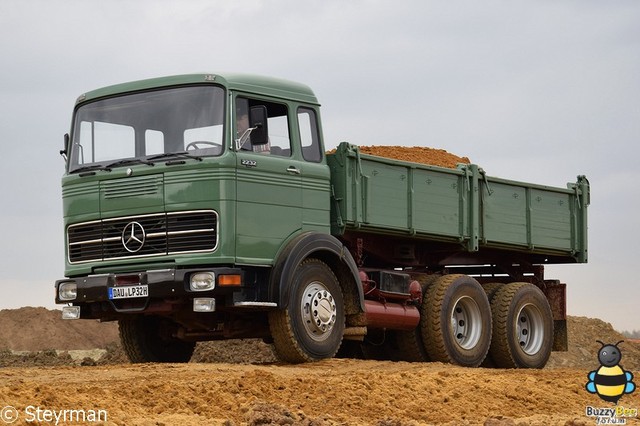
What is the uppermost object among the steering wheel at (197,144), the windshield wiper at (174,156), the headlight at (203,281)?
the steering wheel at (197,144)

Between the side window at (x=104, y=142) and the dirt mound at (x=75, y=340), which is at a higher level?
the side window at (x=104, y=142)

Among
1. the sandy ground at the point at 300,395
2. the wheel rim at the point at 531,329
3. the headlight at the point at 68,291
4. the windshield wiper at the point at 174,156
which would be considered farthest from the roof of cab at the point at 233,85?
the wheel rim at the point at 531,329

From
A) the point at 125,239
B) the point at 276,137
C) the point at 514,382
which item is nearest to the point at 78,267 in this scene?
the point at 125,239

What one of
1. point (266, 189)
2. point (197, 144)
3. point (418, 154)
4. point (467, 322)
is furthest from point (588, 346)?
point (197, 144)

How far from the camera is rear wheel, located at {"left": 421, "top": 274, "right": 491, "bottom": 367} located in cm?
1677

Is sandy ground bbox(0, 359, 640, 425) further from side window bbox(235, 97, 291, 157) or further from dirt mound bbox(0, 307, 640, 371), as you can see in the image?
dirt mound bbox(0, 307, 640, 371)

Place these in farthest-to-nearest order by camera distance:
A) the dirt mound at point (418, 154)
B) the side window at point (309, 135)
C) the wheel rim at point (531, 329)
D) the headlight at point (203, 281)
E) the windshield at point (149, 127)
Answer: the dirt mound at point (418, 154) < the wheel rim at point (531, 329) < the side window at point (309, 135) < the windshield at point (149, 127) < the headlight at point (203, 281)

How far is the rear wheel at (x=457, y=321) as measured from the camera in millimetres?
16766

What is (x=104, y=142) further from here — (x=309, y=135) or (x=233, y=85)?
(x=309, y=135)

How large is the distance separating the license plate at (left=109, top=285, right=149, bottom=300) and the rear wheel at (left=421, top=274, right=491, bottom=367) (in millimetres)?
4747

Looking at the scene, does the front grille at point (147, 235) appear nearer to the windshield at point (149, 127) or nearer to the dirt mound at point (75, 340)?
the windshield at point (149, 127)

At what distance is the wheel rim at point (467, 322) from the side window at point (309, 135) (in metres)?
3.81

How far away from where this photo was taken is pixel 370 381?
12219 millimetres

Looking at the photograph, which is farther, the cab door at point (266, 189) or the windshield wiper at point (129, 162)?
the windshield wiper at point (129, 162)
